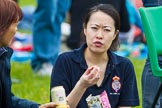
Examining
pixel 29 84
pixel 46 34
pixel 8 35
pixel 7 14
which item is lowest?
pixel 29 84

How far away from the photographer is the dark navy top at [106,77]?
4098mm

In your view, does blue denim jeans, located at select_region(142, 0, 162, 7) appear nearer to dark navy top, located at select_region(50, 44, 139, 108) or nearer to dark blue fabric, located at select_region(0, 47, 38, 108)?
dark navy top, located at select_region(50, 44, 139, 108)

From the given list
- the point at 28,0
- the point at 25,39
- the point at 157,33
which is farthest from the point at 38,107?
the point at 28,0

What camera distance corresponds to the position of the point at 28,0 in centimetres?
1953

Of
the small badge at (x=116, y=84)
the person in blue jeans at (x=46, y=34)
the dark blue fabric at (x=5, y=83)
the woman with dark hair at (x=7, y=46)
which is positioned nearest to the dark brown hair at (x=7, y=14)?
the woman with dark hair at (x=7, y=46)

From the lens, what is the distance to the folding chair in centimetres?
405

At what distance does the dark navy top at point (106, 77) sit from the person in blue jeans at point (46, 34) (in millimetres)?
2876

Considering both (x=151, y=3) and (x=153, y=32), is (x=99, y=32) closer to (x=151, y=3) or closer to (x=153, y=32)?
(x=153, y=32)

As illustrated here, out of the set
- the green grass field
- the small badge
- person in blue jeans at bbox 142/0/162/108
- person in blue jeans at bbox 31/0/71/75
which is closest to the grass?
A: the green grass field

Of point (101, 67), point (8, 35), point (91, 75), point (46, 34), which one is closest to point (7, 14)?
point (8, 35)

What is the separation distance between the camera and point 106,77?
414 cm

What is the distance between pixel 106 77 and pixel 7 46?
88 centimetres

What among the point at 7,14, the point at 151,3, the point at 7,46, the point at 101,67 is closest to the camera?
the point at 7,14

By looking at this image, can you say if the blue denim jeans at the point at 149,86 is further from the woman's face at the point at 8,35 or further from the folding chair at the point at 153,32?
the woman's face at the point at 8,35
